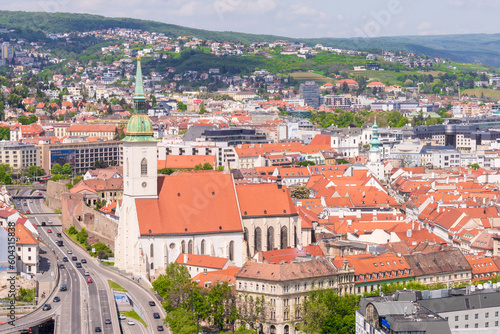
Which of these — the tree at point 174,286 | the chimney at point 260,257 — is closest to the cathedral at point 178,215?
the tree at point 174,286

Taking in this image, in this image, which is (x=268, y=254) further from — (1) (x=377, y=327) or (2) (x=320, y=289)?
(1) (x=377, y=327)

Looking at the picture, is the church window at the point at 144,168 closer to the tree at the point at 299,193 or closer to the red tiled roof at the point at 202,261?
Answer: the red tiled roof at the point at 202,261

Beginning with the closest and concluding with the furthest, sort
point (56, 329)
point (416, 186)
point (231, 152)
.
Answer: point (56, 329) → point (416, 186) → point (231, 152)

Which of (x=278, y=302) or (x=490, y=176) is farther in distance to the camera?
(x=490, y=176)

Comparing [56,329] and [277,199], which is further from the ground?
[277,199]

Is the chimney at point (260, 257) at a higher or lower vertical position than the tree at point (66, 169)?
higher

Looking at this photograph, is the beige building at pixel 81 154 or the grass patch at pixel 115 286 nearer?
the grass patch at pixel 115 286

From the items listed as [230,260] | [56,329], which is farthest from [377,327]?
[230,260]
